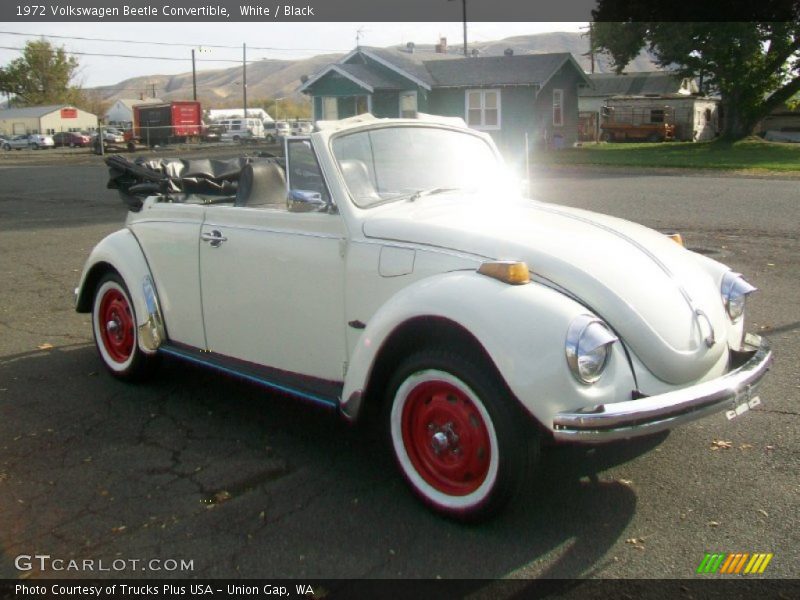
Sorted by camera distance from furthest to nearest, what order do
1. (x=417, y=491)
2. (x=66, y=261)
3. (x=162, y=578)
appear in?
(x=66, y=261), (x=417, y=491), (x=162, y=578)

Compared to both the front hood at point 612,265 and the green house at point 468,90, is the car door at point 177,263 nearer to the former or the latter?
the front hood at point 612,265

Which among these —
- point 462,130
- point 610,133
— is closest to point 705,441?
point 462,130

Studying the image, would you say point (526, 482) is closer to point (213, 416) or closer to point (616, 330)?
point (616, 330)

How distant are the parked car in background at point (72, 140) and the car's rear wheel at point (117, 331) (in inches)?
2394

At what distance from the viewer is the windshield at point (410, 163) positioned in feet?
14.5

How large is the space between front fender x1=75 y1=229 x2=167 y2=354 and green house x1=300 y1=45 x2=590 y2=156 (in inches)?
1265

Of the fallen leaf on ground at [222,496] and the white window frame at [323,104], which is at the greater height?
the white window frame at [323,104]

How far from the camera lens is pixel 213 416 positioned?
16.3ft

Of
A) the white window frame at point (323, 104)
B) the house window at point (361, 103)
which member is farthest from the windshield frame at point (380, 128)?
the white window frame at point (323, 104)

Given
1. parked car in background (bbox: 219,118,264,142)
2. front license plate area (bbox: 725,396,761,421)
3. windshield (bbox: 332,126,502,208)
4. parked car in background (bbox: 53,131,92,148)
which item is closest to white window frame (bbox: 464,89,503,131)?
parked car in background (bbox: 219,118,264,142)

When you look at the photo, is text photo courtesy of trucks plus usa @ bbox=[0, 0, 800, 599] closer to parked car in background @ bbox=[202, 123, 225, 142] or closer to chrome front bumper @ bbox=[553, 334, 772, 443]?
chrome front bumper @ bbox=[553, 334, 772, 443]

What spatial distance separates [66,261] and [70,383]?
527cm

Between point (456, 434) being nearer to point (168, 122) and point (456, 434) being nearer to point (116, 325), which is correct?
point (116, 325)
